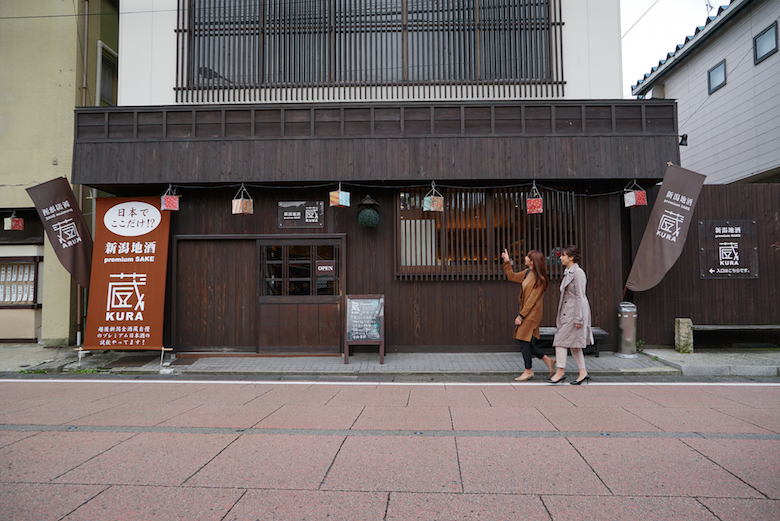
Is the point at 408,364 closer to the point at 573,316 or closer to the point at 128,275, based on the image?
the point at 573,316

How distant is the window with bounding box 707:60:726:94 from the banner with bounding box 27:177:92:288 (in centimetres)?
1803

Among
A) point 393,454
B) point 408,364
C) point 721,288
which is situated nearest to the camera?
point 393,454

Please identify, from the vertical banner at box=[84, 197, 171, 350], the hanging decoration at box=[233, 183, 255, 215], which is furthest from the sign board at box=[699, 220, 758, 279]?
the vertical banner at box=[84, 197, 171, 350]

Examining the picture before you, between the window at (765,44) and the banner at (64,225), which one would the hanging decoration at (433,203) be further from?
the window at (765,44)

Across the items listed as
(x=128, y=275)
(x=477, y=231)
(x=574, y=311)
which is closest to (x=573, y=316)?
(x=574, y=311)

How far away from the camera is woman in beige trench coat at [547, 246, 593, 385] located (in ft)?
21.8

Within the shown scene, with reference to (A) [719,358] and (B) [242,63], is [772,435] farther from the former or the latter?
(B) [242,63]

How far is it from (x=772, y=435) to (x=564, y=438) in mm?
2094

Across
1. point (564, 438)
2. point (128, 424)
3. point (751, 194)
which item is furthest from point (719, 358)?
point (128, 424)

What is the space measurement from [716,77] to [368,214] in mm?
12887

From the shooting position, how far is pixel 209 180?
29.9 ft

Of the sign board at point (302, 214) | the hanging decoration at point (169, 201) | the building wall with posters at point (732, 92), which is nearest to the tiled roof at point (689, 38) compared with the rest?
the building wall with posters at point (732, 92)

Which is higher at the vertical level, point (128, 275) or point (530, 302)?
point (128, 275)

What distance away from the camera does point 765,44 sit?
40.0 ft
